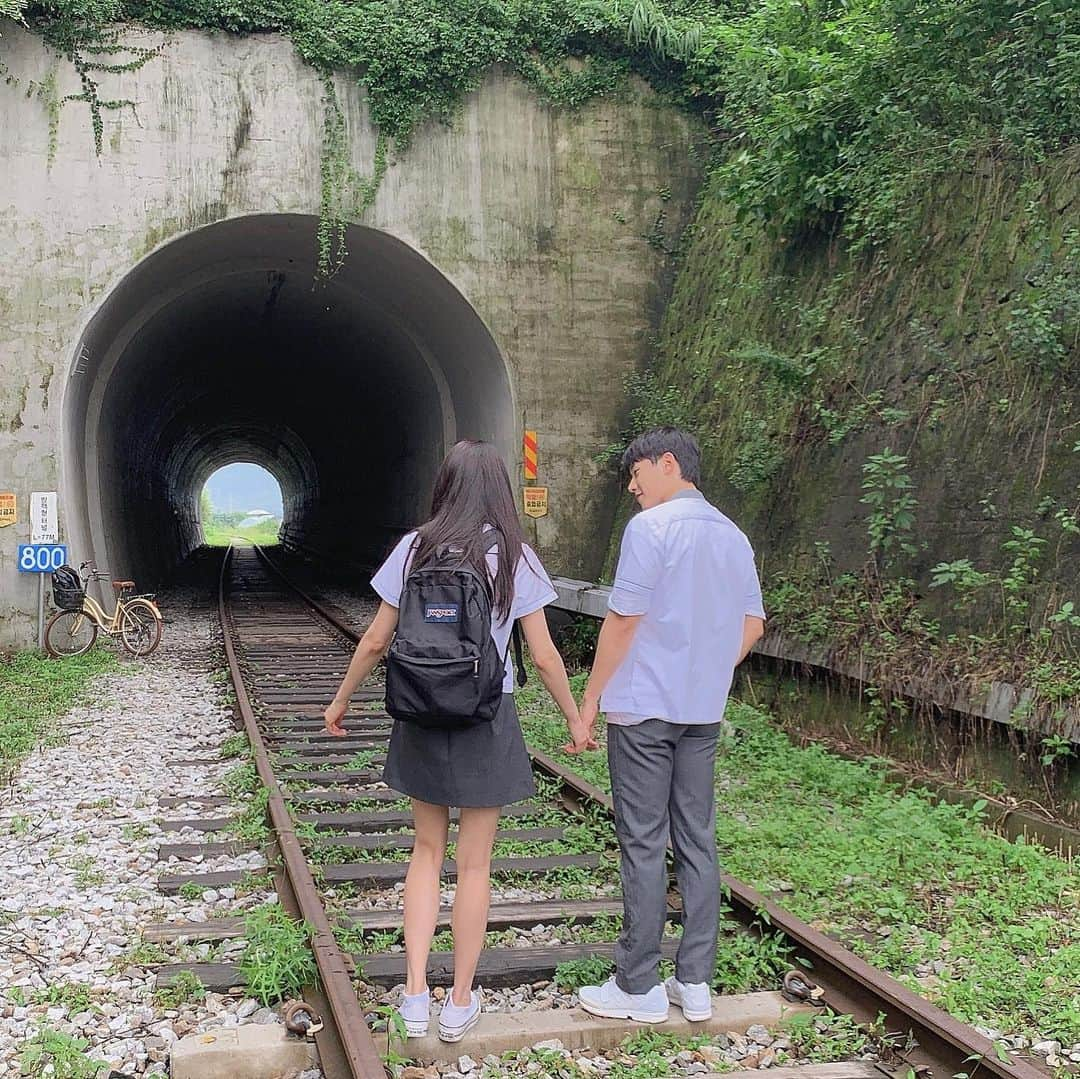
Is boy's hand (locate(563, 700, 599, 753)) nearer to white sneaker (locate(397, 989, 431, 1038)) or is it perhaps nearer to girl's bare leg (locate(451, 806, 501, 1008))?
girl's bare leg (locate(451, 806, 501, 1008))

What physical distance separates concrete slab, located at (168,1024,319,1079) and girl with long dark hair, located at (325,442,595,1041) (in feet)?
1.00

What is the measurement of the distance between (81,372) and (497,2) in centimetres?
585

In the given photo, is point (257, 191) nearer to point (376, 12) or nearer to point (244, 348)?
point (376, 12)

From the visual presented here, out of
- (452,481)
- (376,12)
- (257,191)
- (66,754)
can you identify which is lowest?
(66,754)

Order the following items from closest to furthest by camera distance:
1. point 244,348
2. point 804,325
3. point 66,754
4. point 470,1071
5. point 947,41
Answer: point 470,1071 < point 66,754 < point 947,41 < point 804,325 < point 244,348

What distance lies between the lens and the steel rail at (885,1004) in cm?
285

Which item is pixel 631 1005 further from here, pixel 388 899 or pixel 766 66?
pixel 766 66

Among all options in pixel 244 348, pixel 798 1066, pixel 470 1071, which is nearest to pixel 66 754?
pixel 470 1071

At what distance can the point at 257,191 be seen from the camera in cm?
1131

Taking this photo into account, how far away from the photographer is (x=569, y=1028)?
314 cm

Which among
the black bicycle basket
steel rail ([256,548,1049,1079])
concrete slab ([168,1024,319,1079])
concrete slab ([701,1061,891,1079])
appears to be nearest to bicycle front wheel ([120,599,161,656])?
the black bicycle basket

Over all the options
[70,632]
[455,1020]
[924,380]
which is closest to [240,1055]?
[455,1020]

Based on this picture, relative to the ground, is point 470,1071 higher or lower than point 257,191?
lower

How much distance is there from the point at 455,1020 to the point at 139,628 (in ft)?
30.9
